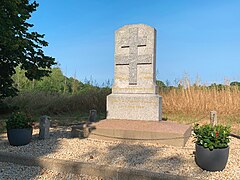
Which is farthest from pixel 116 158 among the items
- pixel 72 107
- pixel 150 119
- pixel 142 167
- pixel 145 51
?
pixel 72 107

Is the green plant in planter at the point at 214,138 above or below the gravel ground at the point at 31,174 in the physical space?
above

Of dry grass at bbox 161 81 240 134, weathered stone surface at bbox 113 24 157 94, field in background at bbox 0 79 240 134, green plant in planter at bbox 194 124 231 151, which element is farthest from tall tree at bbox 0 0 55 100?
green plant in planter at bbox 194 124 231 151

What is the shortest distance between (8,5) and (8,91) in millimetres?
3778

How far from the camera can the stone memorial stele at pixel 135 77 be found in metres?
6.02

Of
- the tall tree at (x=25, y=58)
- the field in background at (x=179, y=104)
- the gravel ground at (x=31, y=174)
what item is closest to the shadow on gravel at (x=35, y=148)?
the gravel ground at (x=31, y=174)

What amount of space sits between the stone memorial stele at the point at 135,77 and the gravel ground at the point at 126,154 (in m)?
1.31

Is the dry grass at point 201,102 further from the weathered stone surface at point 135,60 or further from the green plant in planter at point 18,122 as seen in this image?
the green plant in planter at point 18,122

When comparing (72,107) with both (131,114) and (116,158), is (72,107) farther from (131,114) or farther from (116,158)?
(116,158)

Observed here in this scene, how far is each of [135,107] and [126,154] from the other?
2.19 m

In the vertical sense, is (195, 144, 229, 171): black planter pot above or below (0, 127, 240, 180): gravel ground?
above

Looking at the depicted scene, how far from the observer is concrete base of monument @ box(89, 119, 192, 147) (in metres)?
4.71

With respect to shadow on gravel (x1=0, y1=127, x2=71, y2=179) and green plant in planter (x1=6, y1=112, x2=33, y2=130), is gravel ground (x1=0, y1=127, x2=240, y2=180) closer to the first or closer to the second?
shadow on gravel (x1=0, y1=127, x2=71, y2=179)

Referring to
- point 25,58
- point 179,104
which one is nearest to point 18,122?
point 25,58

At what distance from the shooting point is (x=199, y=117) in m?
9.17
